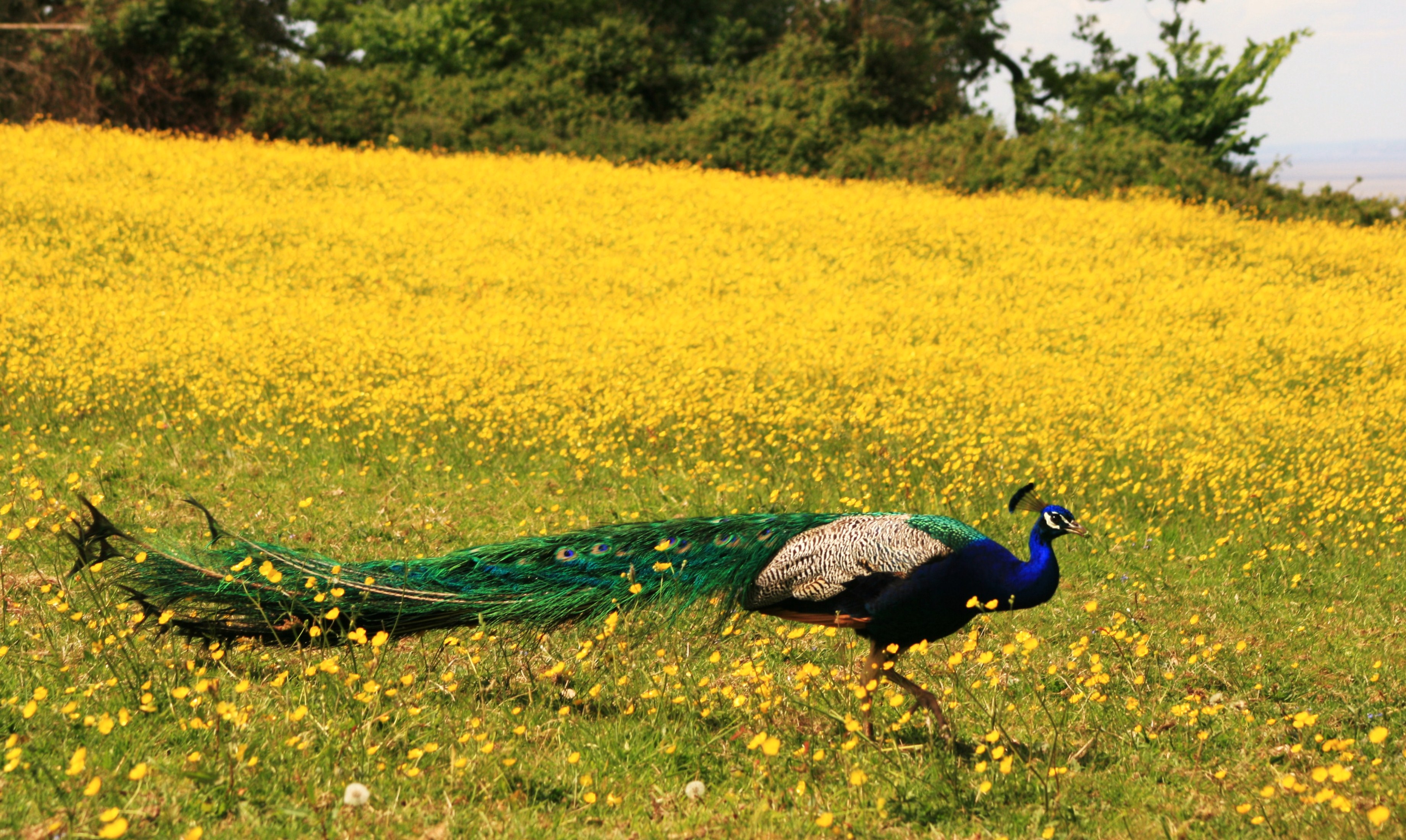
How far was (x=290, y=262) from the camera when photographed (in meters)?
16.2

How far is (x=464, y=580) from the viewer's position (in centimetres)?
471

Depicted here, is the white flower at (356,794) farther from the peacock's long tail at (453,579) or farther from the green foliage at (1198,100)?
the green foliage at (1198,100)

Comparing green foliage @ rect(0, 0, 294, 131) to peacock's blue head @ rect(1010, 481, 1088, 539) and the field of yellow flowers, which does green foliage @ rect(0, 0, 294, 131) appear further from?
peacock's blue head @ rect(1010, 481, 1088, 539)

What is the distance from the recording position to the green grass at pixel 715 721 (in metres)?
3.79

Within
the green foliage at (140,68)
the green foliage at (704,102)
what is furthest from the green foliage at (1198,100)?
the green foliage at (140,68)

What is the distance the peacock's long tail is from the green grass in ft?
0.43

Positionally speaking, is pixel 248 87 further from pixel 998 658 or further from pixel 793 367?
pixel 998 658

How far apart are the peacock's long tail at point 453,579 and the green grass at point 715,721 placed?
0.43ft

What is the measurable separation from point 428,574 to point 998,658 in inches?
116

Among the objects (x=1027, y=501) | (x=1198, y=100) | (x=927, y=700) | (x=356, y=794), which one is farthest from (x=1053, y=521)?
(x=1198, y=100)

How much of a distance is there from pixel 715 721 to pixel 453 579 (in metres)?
1.27

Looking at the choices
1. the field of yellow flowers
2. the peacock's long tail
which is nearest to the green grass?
the field of yellow flowers

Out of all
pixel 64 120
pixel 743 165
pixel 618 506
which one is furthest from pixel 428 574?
pixel 64 120

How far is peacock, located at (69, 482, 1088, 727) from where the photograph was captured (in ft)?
14.5
